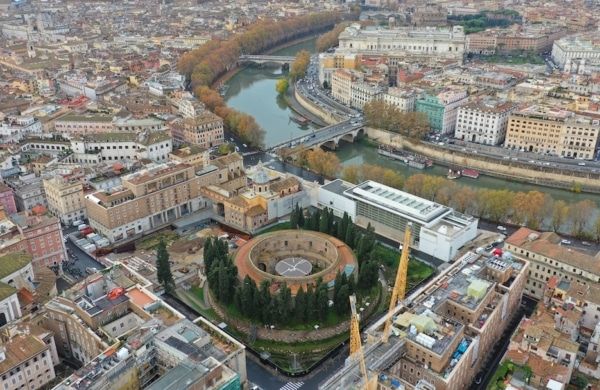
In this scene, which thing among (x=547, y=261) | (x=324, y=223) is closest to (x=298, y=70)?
(x=324, y=223)

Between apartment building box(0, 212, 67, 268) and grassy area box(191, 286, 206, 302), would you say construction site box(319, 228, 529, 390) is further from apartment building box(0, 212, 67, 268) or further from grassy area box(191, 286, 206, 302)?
apartment building box(0, 212, 67, 268)

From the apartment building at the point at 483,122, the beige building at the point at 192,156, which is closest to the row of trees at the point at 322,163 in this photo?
the beige building at the point at 192,156

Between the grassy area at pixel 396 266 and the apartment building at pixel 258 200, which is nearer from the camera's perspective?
the grassy area at pixel 396 266

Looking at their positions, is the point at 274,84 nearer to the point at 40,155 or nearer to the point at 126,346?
the point at 40,155

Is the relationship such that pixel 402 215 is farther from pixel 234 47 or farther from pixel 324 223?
pixel 234 47

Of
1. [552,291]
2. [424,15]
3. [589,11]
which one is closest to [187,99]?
[552,291]

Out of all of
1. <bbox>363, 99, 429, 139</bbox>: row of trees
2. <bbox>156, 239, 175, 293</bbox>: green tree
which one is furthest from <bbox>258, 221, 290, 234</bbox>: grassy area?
<bbox>363, 99, 429, 139</bbox>: row of trees

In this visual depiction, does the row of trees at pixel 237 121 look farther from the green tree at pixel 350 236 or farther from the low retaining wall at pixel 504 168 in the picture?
the green tree at pixel 350 236
